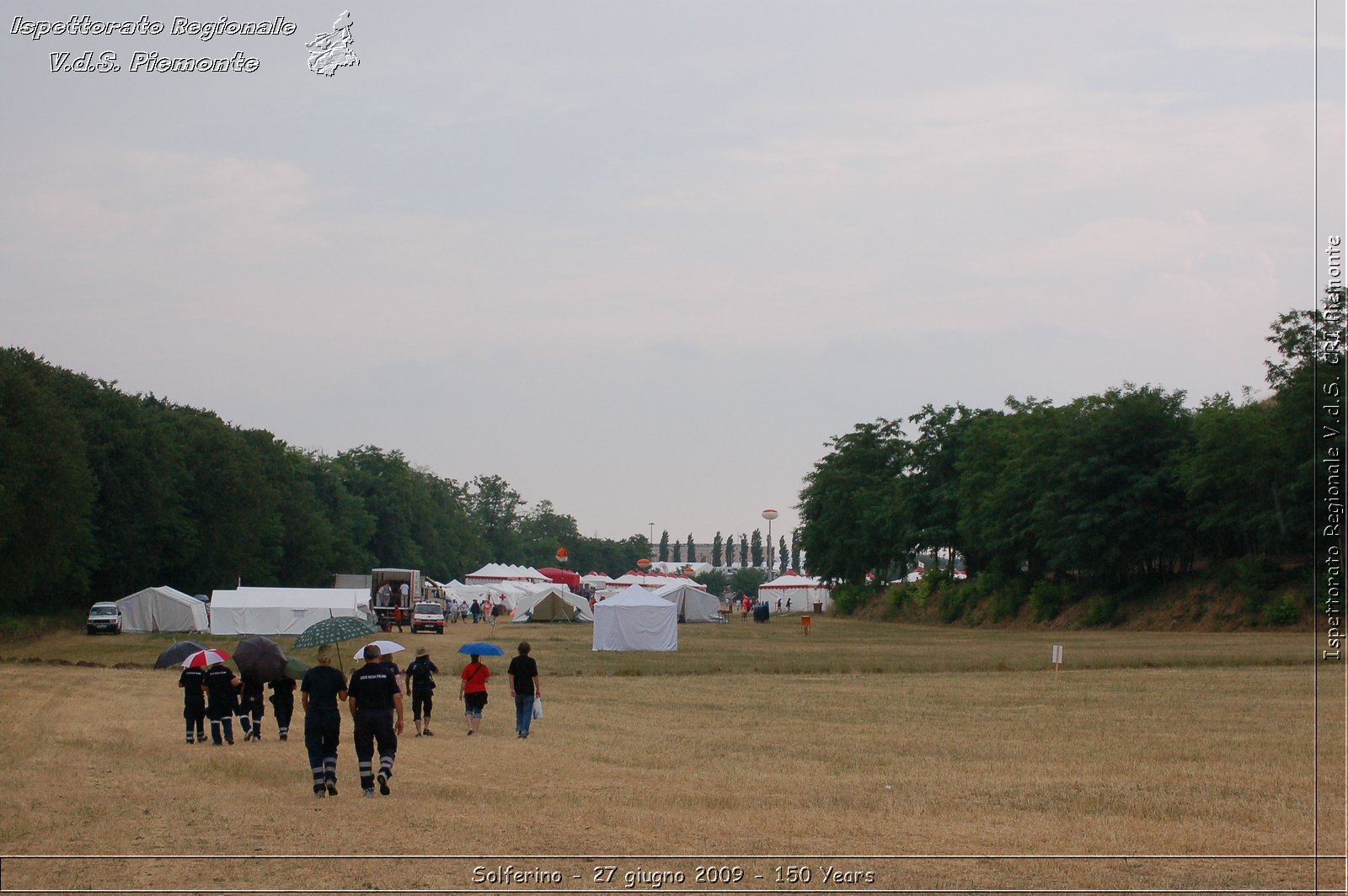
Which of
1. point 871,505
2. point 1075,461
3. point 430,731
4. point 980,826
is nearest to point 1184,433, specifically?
point 1075,461

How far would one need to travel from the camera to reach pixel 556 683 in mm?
34656

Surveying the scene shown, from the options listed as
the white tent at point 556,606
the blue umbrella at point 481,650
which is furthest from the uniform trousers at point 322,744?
the white tent at point 556,606

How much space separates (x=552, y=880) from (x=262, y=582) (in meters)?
97.7

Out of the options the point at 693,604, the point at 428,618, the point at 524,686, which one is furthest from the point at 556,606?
the point at 524,686

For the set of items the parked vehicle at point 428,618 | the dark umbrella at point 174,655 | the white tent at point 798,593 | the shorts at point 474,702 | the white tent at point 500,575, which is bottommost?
the white tent at point 798,593

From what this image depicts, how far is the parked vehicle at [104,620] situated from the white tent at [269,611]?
16.4 ft

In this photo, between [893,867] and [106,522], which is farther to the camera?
[106,522]

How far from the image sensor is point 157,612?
69.1 meters

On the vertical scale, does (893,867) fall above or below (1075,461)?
below

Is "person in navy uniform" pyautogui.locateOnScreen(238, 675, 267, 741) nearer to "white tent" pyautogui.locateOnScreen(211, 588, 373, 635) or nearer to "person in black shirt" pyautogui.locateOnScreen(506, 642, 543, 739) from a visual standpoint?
"person in black shirt" pyautogui.locateOnScreen(506, 642, 543, 739)

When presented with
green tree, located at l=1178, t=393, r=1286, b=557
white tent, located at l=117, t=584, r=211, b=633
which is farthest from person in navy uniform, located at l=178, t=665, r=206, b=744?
white tent, located at l=117, t=584, r=211, b=633

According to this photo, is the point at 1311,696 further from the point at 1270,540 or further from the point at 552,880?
the point at 1270,540

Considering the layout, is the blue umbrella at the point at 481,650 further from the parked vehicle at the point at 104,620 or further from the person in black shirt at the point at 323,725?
the parked vehicle at the point at 104,620

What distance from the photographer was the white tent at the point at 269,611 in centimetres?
6575
